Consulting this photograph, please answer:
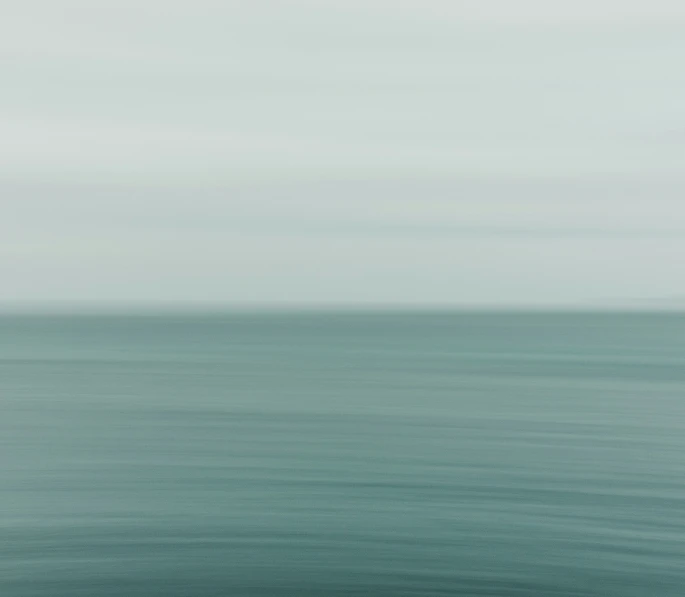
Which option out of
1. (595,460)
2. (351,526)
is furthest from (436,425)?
(351,526)

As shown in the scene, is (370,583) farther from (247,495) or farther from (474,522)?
Result: (247,495)

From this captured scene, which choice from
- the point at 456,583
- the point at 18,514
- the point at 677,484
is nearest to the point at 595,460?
the point at 677,484

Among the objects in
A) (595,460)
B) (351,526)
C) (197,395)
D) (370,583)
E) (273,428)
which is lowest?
(370,583)

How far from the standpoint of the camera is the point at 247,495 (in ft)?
53.6

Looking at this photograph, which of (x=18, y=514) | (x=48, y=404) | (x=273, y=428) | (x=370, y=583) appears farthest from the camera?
(x=48, y=404)

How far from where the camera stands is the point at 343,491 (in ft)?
55.2

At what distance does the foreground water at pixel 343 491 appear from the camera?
11352mm

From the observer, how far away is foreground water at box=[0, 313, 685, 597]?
37.2 ft

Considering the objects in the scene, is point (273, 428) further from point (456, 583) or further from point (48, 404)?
point (456, 583)

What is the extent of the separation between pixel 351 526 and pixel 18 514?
19.9ft

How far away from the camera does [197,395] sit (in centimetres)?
3844

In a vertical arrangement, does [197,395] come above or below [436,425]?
above

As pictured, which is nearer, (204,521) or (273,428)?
(204,521)

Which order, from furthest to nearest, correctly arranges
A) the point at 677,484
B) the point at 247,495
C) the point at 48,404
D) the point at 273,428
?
the point at 48,404 → the point at 273,428 → the point at 677,484 → the point at 247,495
